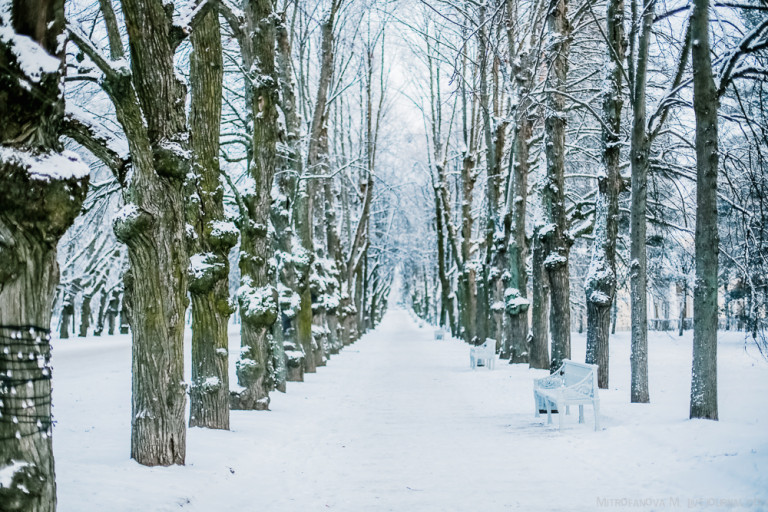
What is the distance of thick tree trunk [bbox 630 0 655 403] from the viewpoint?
11031 mm

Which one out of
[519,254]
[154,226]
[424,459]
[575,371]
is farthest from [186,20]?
[519,254]

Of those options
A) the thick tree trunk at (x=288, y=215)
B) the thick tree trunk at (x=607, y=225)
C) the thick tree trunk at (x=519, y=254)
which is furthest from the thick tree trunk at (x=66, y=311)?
the thick tree trunk at (x=607, y=225)

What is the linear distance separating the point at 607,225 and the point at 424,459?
697 centimetres

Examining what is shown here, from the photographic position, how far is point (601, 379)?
1355cm

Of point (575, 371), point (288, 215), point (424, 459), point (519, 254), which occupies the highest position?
point (288, 215)

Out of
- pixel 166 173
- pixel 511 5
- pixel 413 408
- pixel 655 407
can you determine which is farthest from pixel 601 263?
pixel 166 173

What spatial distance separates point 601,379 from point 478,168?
18.0 meters

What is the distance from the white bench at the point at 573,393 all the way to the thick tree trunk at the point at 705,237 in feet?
4.28

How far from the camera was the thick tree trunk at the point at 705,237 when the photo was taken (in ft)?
27.4

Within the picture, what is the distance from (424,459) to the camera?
26.4 feet

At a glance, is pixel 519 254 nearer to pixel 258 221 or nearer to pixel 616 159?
pixel 616 159

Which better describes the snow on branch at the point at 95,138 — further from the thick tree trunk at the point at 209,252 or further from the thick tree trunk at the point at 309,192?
the thick tree trunk at the point at 309,192

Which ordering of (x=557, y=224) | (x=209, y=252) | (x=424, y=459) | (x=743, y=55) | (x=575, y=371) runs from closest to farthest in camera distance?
(x=424, y=459) → (x=743, y=55) → (x=209, y=252) → (x=575, y=371) → (x=557, y=224)

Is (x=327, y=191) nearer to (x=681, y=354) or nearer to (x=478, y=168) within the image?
(x=478, y=168)
